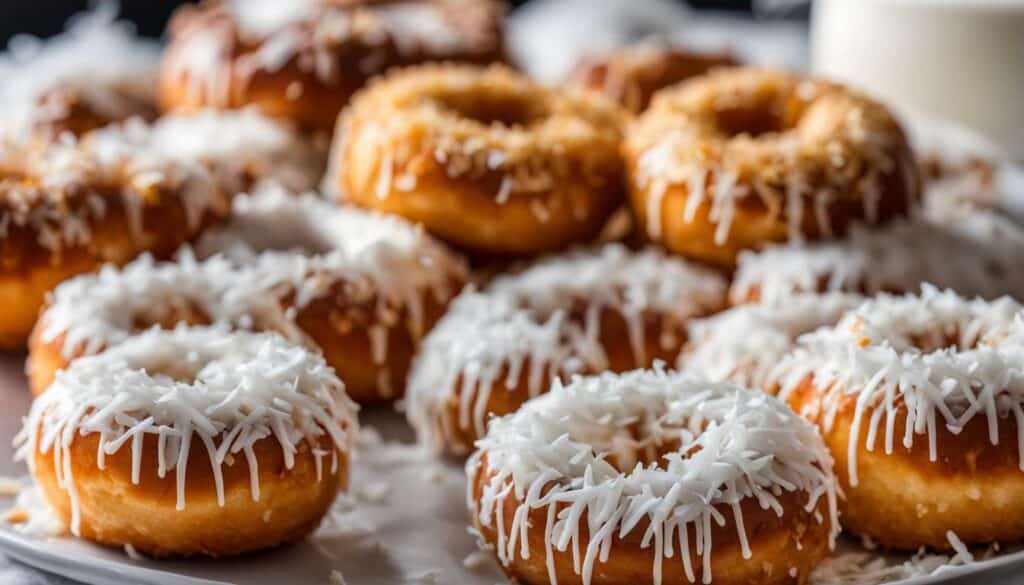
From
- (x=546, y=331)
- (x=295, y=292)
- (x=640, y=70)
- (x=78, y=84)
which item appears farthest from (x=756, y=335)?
(x=78, y=84)

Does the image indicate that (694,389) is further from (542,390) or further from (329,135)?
(329,135)

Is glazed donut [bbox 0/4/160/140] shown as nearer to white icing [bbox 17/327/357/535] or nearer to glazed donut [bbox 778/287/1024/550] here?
white icing [bbox 17/327/357/535]

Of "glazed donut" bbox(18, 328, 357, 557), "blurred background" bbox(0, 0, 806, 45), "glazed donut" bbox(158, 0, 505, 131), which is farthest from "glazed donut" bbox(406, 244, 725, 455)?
"blurred background" bbox(0, 0, 806, 45)

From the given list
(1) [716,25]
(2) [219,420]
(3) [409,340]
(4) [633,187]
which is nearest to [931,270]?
(4) [633,187]

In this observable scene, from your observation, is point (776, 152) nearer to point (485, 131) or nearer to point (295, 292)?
point (485, 131)

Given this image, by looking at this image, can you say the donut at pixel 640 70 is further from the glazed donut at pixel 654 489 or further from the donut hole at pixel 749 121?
the glazed donut at pixel 654 489

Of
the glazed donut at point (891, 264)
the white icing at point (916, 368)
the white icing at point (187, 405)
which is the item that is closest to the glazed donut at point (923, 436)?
the white icing at point (916, 368)
